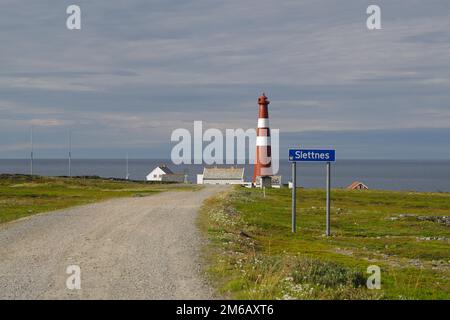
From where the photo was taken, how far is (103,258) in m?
18.9

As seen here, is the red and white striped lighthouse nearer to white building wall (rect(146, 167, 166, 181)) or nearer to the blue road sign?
the blue road sign

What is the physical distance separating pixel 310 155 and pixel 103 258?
14512mm

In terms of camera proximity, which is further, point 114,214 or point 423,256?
point 114,214

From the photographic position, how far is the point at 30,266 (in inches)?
685

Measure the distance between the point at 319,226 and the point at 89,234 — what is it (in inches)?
794

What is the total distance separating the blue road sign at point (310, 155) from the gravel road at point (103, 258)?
5.63 metres

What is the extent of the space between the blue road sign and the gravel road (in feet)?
18.5

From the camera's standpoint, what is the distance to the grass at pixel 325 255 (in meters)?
15.0

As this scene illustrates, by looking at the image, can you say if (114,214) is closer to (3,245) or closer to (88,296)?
(3,245)

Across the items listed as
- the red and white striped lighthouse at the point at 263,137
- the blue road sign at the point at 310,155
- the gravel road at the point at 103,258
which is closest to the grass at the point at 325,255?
the gravel road at the point at 103,258

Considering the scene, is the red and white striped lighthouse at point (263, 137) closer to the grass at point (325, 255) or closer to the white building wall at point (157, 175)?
the grass at point (325, 255)

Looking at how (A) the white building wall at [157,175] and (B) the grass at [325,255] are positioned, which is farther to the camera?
(A) the white building wall at [157,175]

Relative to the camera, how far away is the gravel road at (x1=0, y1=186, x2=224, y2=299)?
1405 cm
